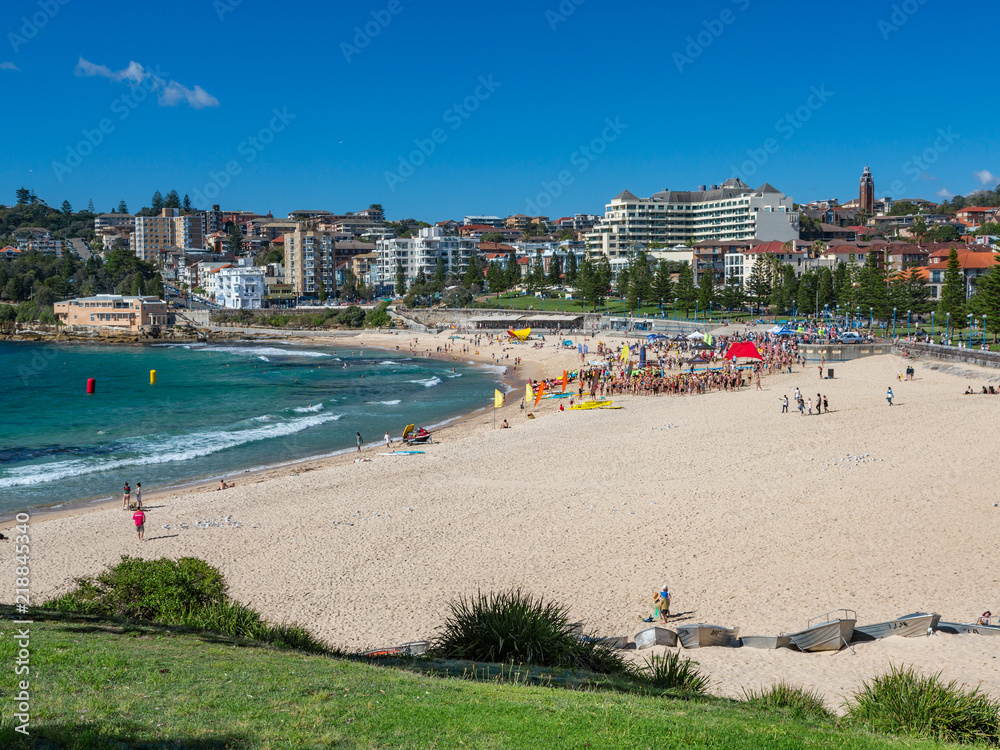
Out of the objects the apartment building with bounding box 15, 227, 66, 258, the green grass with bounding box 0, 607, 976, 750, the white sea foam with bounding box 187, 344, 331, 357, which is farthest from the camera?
the apartment building with bounding box 15, 227, 66, 258

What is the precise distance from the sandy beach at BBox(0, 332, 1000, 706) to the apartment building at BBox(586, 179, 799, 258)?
7992 cm

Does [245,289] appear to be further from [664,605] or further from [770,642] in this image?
[770,642]

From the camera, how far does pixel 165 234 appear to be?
513 feet

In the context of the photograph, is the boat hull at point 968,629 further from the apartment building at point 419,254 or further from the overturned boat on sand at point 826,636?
the apartment building at point 419,254

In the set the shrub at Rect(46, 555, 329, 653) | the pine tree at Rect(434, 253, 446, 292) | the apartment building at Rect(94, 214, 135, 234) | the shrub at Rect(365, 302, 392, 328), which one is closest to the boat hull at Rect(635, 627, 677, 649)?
the shrub at Rect(46, 555, 329, 653)

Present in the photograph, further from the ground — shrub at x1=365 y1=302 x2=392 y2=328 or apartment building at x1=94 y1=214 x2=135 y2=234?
apartment building at x1=94 y1=214 x2=135 y2=234

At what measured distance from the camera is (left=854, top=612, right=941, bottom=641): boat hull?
955cm

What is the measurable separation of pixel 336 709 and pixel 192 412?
31.9 metres

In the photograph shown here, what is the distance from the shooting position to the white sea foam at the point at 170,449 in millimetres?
23062

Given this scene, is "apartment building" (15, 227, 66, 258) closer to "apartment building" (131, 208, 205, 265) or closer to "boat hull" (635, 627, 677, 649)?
"apartment building" (131, 208, 205, 265)

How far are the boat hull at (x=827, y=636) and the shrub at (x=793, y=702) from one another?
1867 millimetres

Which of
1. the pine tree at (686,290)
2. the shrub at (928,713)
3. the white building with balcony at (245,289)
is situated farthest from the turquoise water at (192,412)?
the white building with balcony at (245,289)

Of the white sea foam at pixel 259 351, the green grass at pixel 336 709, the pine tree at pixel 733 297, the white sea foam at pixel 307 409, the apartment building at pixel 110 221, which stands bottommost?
the white sea foam at pixel 307 409

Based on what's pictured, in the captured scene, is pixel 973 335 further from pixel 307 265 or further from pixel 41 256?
pixel 41 256
